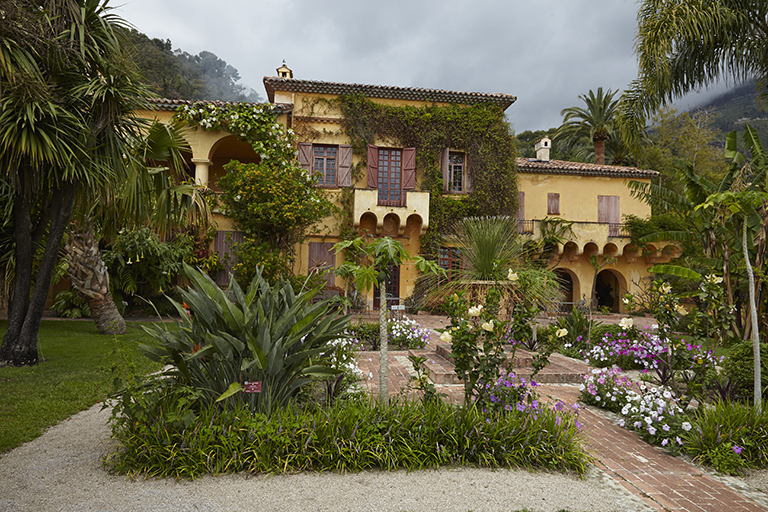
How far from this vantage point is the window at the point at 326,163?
15477mm

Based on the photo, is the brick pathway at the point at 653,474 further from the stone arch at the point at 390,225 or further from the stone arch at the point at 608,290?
the stone arch at the point at 608,290

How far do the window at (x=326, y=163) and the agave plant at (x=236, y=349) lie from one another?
39.6ft

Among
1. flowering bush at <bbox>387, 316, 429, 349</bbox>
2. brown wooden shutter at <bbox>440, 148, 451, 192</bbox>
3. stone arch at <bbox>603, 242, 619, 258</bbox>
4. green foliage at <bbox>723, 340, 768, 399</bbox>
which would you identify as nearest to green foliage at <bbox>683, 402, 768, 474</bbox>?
green foliage at <bbox>723, 340, 768, 399</bbox>

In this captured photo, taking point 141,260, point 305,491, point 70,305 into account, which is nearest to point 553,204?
point 141,260

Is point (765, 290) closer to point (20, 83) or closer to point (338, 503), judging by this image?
point (338, 503)

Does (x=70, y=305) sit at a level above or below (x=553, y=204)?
below

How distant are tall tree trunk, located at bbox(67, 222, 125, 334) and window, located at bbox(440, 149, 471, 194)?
11.2 m

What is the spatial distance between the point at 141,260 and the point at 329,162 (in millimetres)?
7003

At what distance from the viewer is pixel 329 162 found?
Result: 51.0 ft

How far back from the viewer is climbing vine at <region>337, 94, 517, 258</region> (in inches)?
611

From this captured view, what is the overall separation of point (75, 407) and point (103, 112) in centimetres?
427

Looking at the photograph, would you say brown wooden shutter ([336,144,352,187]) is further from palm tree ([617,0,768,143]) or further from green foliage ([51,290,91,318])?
palm tree ([617,0,768,143])

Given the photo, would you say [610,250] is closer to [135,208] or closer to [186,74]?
[135,208]

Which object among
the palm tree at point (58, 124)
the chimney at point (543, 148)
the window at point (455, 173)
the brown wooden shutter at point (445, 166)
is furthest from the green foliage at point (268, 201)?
the chimney at point (543, 148)
